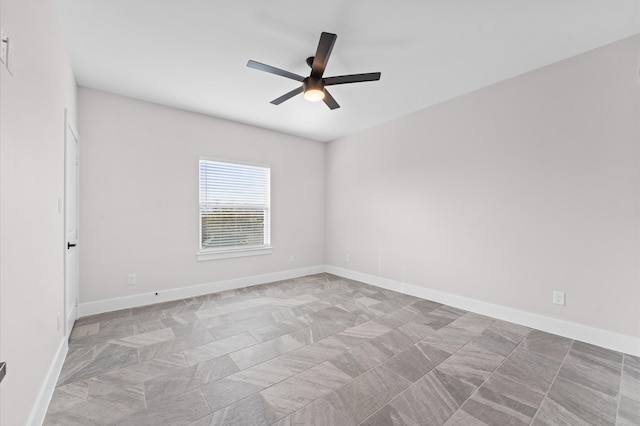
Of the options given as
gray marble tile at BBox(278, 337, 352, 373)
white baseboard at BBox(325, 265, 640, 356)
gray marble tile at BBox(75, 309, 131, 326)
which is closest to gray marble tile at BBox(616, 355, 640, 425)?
white baseboard at BBox(325, 265, 640, 356)

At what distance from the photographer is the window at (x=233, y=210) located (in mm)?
4125

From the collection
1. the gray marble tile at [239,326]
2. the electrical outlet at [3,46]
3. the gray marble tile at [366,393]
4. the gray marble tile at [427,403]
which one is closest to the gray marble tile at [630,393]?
the gray marble tile at [427,403]

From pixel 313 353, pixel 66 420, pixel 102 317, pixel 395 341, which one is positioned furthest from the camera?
pixel 102 317

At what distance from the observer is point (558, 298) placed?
107 inches

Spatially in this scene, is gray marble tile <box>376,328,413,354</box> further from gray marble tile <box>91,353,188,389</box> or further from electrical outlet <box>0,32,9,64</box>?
electrical outlet <box>0,32,9,64</box>

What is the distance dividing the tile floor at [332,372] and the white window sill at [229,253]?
36.4 inches

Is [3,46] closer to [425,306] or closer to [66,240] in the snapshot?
[66,240]

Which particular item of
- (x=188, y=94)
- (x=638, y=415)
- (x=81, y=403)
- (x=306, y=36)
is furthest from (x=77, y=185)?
(x=638, y=415)

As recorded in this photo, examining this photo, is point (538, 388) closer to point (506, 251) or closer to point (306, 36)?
point (506, 251)

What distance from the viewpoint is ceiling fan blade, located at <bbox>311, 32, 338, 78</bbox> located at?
1.93 meters

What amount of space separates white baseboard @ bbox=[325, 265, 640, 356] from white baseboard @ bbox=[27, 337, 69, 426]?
12.5 ft

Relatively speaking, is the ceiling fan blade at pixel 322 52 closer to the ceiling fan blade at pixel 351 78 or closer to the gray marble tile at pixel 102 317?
the ceiling fan blade at pixel 351 78

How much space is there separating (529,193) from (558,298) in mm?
1086

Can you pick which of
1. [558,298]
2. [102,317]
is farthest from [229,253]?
[558,298]
